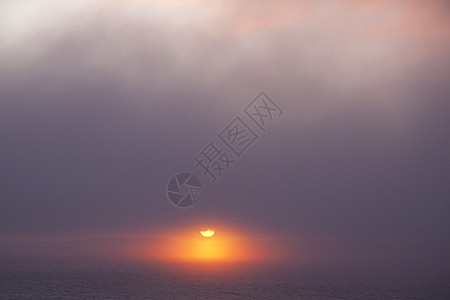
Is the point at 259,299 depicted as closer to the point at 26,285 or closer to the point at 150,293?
the point at 150,293

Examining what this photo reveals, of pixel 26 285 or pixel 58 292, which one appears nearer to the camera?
pixel 58 292

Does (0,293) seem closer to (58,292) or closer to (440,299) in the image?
(58,292)

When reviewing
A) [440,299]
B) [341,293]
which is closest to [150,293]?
[341,293]

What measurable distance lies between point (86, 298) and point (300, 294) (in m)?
49.1

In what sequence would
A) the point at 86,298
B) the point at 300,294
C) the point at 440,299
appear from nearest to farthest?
the point at 86,298, the point at 440,299, the point at 300,294

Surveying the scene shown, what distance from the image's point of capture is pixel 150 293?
360 feet

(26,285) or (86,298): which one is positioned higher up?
(26,285)

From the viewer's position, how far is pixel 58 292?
108 metres

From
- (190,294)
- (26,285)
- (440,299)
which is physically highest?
(26,285)

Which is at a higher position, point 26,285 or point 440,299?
point 26,285

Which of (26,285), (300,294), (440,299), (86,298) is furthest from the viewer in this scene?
(26,285)

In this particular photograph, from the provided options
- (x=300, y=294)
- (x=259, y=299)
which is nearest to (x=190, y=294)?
(x=259, y=299)

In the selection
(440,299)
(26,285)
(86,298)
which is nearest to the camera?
(86,298)

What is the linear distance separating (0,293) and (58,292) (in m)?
12.0
